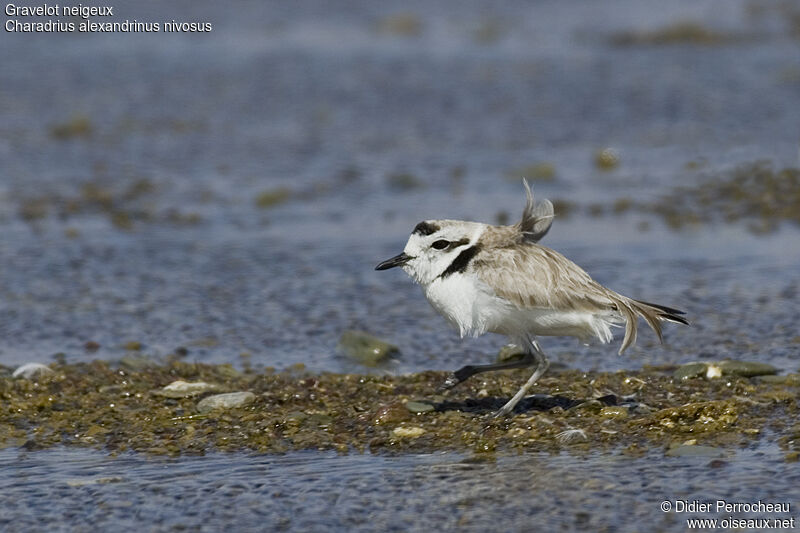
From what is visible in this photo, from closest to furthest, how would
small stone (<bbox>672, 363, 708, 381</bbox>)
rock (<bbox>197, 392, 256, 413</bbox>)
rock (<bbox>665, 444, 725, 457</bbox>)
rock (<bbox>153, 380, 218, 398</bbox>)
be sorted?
rock (<bbox>665, 444, 725, 457</bbox>) → rock (<bbox>197, 392, 256, 413</bbox>) → rock (<bbox>153, 380, 218, 398</bbox>) → small stone (<bbox>672, 363, 708, 381</bbox>)

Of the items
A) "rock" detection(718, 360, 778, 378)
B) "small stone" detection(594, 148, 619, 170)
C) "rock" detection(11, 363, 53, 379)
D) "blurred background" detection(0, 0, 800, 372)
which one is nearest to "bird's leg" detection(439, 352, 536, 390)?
"blurred background" detection(0, 0, 800, 372)

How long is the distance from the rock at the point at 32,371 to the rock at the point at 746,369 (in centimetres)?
355

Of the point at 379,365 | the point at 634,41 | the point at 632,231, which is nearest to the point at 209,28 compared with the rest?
the point at 634,41

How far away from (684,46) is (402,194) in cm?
678

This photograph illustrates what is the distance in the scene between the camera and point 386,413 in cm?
574

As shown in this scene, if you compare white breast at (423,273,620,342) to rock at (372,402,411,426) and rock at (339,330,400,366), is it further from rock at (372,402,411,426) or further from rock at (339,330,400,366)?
rock at (339,330,400,366)

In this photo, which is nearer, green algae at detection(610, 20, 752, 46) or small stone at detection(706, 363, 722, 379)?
small stone at detection(706, 363, 722, 379)

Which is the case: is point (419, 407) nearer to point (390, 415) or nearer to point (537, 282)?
point (390, 415)

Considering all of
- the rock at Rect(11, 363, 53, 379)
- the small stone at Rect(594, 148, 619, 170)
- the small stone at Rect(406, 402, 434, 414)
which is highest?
the small stone at Rect(594, 148, 619, 170)

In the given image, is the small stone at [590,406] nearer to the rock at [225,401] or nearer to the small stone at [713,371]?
the small stone at [713,371]

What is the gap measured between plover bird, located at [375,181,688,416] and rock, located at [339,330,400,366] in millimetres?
1221

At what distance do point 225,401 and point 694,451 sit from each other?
2.26 metres

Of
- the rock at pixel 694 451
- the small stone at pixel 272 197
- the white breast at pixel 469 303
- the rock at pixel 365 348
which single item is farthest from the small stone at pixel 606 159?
the rock at pixel 694 451

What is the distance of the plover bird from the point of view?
18.1ft
